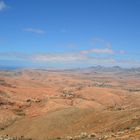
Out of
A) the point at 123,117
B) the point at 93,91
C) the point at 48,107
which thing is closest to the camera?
the point at 123,117

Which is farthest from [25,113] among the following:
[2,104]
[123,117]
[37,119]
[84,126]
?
[123,117]

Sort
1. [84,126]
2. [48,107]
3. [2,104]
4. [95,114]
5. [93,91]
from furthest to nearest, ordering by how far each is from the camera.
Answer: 1. [93,91]
2. [2,104]
3. [48,107]
4. [95,114]
5. [84,126]

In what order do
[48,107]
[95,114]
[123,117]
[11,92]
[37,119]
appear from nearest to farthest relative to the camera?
[123,117], [95,114], [37,119], [48,107], [11,92]

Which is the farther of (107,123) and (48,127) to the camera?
(48,127)

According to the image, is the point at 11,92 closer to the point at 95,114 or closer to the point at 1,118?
the point at 1,118

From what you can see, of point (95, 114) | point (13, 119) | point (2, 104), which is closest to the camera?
point (95, 114)

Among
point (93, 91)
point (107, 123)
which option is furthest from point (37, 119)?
point (93, 91)

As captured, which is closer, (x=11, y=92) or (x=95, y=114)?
(x=95, y=114)

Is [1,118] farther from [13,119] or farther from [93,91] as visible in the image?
[93,91]
